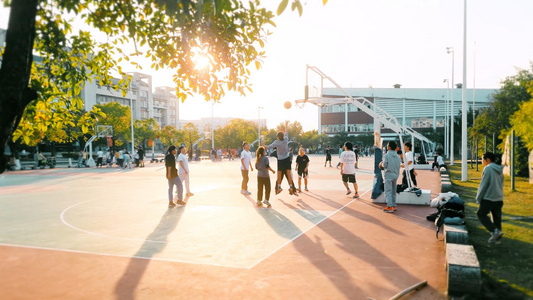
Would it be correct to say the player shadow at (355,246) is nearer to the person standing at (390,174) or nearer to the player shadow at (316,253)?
the player shadow at (316,253)

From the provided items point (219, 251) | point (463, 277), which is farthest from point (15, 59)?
point (463, 277)

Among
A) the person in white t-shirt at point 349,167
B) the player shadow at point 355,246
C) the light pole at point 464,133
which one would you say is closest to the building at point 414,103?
the light pole at point 464,133

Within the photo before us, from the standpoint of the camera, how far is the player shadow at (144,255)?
494 cm

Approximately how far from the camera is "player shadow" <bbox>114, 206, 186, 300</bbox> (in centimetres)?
494

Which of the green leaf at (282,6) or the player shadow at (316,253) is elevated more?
the green leaf at (282,6)

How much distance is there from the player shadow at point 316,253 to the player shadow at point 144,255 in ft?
7.47

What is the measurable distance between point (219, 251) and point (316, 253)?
165cm

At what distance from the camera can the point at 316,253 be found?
639 centimetres

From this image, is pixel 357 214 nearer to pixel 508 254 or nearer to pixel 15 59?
pixel 508 254

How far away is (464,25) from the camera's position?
2000 cm

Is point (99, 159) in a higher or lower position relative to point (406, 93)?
lower

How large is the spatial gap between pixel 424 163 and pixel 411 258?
1009 inches

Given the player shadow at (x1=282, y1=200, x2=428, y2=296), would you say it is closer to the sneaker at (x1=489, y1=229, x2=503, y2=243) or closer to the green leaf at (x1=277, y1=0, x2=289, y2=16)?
the sneaker at (x1=489, y1=229, x2=503, y2=243)

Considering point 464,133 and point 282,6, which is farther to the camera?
point 464,133
